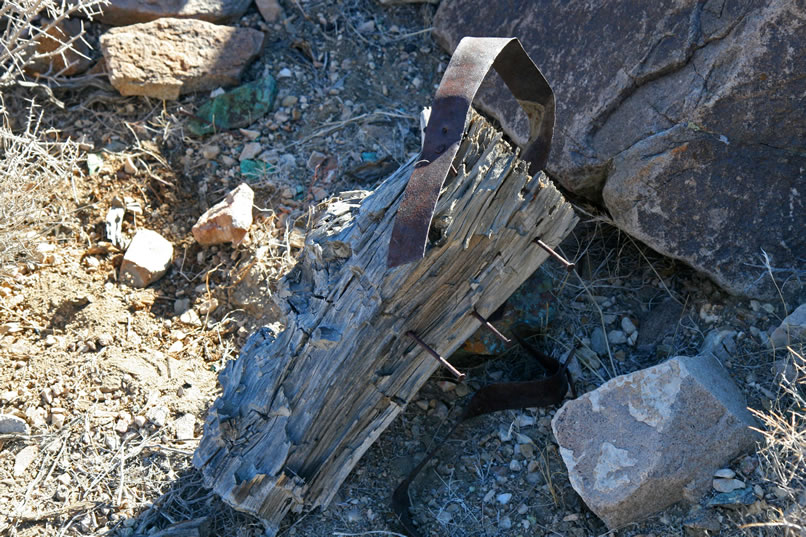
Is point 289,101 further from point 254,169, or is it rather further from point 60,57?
Answer: point 60,57

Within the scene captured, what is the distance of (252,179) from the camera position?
3533mm

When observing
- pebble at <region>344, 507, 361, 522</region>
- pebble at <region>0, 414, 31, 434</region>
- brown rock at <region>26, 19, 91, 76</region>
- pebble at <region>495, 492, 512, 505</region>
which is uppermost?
brown rock at <region>26, 19, 91, 76</region>

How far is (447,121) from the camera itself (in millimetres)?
1968

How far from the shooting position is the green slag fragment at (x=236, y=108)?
3705mm

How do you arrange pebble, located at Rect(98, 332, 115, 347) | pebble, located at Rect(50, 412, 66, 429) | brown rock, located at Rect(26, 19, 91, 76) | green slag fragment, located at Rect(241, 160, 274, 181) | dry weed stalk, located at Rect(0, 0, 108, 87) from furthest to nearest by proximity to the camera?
brown rock, located at Rect(26, 19, 91, 76), green slag fragment, located at Rect(241, 160, 274, 181), dry weed stalk, located at Rect(0, 0, 108, 87), pebble, located at Rect(98, 332, 115, 347), pebble, located at Rect(50, 412, 66, 429)

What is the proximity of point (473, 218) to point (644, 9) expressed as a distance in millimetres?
1316

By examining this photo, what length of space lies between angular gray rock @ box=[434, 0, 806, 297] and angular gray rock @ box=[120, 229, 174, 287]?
174 centimetres

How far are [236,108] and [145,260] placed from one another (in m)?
0.96

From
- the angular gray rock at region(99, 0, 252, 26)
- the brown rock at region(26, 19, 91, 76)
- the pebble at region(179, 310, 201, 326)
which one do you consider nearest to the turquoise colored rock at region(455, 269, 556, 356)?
the pebble at region(179, 310, 201, 326)

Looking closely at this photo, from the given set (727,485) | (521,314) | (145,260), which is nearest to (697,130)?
(521,314)

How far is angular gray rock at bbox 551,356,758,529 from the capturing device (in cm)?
219

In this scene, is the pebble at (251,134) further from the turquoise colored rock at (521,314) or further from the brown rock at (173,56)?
the turquoise colored rock at (521,314)

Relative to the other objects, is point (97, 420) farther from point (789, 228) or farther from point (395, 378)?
point (789, 228)

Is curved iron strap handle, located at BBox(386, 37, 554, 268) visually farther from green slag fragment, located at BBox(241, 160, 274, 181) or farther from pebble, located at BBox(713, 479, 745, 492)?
green slag fragment, located at BBox(241, 160, 274, 181)
